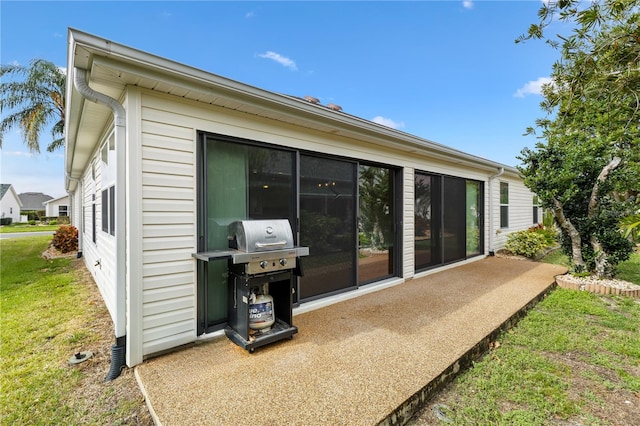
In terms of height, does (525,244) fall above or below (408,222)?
below

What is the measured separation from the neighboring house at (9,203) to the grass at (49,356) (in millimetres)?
46891

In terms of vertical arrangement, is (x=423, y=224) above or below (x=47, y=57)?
below

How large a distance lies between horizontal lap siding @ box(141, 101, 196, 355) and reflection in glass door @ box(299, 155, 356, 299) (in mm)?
1399

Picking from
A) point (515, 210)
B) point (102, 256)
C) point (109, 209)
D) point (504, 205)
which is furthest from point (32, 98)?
point (515, 210)

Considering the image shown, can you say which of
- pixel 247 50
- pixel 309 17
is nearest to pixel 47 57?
pixel 247 50

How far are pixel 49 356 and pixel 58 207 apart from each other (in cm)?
4297

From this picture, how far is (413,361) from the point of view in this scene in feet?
8.18

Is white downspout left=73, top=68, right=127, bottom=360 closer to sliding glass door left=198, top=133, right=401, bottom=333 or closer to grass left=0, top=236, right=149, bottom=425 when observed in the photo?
grass left=0, top=236, right=149, bottom=425

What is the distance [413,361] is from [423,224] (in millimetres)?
3733

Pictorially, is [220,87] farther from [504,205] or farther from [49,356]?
[504,205]

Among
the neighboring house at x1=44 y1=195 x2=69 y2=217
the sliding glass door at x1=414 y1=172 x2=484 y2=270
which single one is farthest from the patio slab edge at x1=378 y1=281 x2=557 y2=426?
the neighboring house at x1=44 y1=195 x2=69 y2=217

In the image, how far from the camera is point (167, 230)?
2715mm

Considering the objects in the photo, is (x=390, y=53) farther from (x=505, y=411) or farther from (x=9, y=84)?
(x=9, y=84)

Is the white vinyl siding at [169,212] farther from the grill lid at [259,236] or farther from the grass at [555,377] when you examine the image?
the grass at [555,377]
